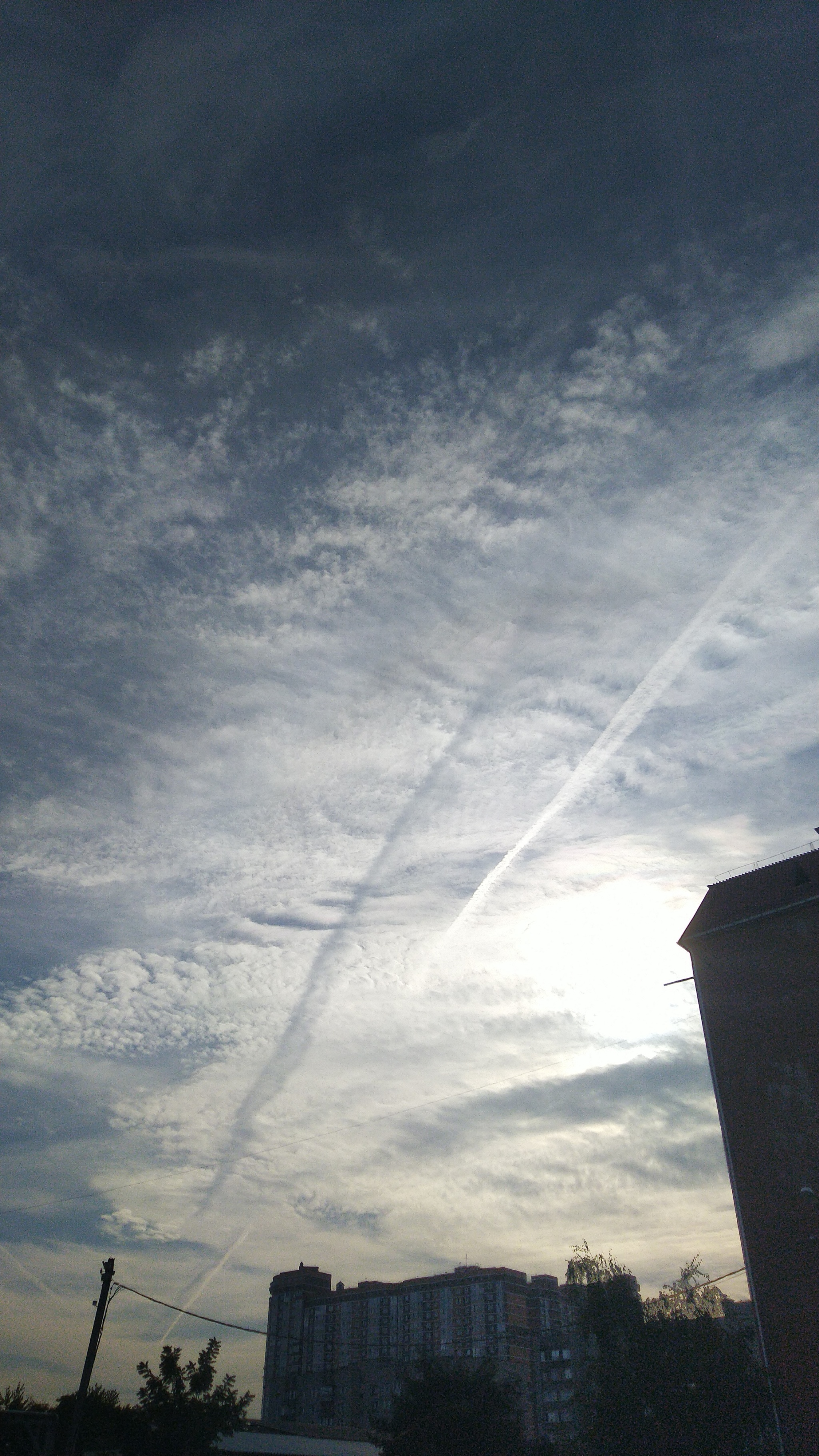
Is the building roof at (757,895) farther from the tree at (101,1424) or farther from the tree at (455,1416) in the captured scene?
the tree at (101,1424)

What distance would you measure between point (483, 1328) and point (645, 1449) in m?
82.5

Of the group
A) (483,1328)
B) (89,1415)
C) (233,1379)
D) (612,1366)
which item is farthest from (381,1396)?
(612,1366)

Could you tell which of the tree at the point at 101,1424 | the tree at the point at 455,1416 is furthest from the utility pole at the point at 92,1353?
the tree at the point at 455,1416

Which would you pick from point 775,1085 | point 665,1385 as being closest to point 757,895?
point 775,1085

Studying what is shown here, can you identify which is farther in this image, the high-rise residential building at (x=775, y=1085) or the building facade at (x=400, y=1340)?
the building facade at (x=400, y=1340)

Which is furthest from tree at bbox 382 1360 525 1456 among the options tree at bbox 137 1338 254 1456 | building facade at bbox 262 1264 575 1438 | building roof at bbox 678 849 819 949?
building facade at bbox 262 1264 575 1438

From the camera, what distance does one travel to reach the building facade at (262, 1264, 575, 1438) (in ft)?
303

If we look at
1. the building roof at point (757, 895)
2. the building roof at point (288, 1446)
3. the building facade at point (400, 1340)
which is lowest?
the building roof at point (288, 1446)

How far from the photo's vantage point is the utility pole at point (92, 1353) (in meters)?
26.7

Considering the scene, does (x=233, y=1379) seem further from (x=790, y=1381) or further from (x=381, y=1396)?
(x=381, y=1396)

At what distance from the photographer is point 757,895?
39500 millimetres

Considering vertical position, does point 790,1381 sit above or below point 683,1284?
below

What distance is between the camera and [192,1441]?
1141 inches

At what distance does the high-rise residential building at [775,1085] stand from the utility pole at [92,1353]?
22655 mm
